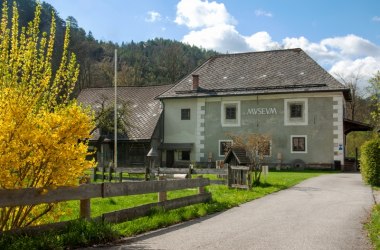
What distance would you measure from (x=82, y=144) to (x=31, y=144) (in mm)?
835

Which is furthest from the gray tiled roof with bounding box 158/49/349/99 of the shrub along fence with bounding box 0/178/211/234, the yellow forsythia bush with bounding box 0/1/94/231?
the yellow forsythia bush with bounding box 0/1/94/231

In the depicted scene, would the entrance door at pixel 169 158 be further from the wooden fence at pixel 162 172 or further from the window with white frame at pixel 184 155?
the wooden fence at pixel 162 172

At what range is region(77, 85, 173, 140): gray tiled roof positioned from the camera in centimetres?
4009

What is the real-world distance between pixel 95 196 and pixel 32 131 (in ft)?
6.08

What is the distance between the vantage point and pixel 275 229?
955 centimetres

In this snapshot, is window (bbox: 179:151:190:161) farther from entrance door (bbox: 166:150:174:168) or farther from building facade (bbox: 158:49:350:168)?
entrance door (bbox: 166:150:174:168)

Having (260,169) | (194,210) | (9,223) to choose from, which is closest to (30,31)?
(9,223)

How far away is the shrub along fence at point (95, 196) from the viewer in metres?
6.84

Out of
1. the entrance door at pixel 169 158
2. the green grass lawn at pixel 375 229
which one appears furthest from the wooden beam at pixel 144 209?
the entrance door at pixel 169 158

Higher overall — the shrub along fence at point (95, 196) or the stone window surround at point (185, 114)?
the stone window surround at point (185, 114)

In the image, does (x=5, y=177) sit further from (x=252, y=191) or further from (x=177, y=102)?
(x=177, y=102)

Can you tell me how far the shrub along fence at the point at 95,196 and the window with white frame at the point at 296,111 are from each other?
1005 inches

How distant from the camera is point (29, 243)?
6559 millimetres

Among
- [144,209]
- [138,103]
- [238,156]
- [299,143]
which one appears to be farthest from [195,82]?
[144,209]
